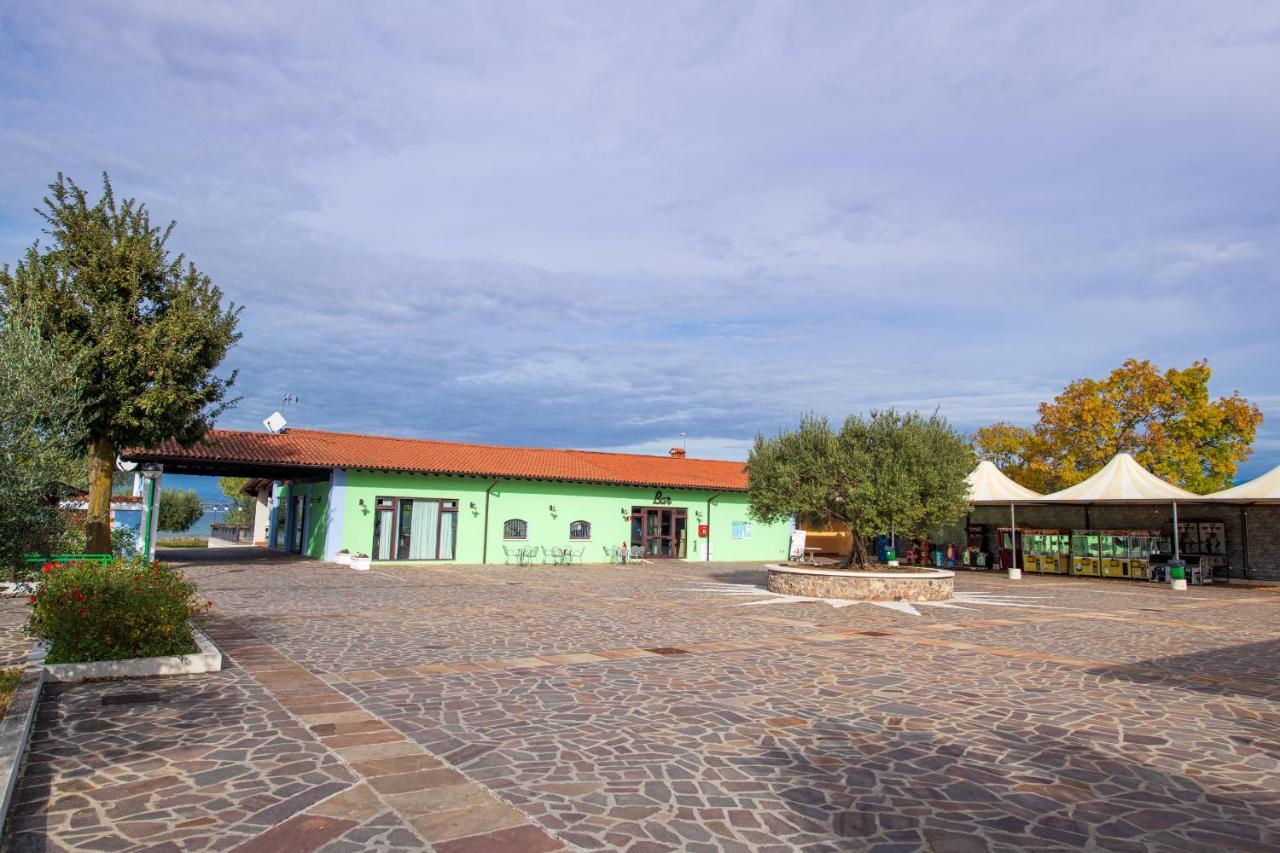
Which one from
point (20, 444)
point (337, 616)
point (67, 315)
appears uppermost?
point (67, 315)

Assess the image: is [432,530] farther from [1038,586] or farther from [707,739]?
[707,739]

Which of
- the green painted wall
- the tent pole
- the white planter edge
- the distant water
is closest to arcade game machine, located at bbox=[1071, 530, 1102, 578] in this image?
the tent pole

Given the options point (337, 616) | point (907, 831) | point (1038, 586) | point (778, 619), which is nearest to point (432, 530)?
point (337, 616)

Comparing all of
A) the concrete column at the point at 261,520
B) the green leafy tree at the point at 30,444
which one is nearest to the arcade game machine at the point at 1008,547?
the green leafy tree at the point at 30,444

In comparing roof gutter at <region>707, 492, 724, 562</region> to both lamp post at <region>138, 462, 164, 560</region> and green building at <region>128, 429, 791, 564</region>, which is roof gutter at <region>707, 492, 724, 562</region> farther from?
lamp post at <region>138, 462, 164, 560</region>

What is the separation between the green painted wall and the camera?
2667 cm

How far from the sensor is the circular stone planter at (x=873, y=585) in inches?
689

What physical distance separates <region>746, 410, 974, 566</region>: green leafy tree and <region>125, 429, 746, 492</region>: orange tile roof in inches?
476

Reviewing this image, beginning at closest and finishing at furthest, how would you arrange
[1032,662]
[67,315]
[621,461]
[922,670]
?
[922,670] → [1032,662] → [67,315] → [621,461]

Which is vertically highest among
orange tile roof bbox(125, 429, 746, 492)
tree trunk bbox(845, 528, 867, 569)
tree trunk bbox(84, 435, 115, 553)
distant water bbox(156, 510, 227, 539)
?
orange tile roof bbox(125, 429, 746, 492)

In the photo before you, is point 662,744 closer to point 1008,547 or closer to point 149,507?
point 149,507

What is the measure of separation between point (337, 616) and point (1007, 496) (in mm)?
22848

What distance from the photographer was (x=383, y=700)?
7266mm

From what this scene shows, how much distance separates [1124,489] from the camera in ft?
82.6
